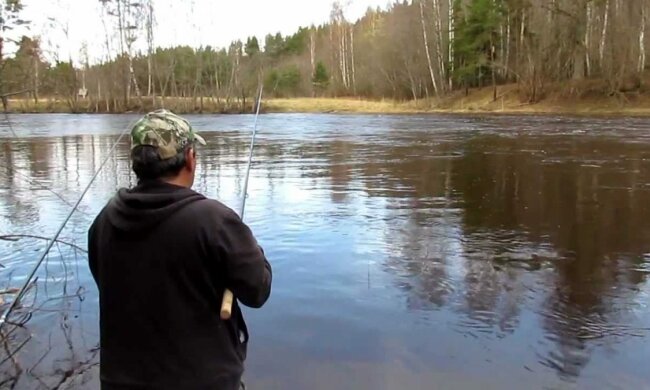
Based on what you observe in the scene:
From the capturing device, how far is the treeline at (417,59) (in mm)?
42531

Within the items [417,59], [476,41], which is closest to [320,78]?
[417,59]

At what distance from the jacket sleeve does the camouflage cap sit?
12.1 inches

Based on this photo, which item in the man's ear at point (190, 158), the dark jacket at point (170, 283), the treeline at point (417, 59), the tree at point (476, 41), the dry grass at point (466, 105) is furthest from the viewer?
the tree at point (476, 41)

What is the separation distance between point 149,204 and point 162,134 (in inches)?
9.7

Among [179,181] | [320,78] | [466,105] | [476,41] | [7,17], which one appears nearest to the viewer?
[179,181]

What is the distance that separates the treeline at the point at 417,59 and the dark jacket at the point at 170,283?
37775 millimetres

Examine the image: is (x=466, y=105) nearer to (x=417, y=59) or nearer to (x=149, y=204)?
(x=417, y=59)

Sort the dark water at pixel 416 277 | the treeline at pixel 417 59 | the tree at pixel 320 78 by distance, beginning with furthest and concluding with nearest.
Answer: the tree at pixel 320 78, the treeline at pixel 417 59, the dark water at pixel 416 277

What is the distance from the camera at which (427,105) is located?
53125 millimetres

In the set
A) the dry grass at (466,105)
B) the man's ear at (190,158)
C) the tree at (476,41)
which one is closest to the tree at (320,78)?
the dry grass at (466,105)

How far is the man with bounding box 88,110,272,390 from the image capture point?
202cm

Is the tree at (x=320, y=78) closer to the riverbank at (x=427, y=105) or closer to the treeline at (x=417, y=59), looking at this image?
the treeline at (x=417, y=59)

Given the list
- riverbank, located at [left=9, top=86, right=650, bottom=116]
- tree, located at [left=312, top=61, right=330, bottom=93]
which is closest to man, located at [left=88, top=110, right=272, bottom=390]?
riverbank, located at [left=9, top=86, right=650, bottom=116]

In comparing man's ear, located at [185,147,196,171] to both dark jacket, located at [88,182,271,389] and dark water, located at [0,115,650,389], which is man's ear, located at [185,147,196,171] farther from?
dark water, located at [0,115,650,389]
